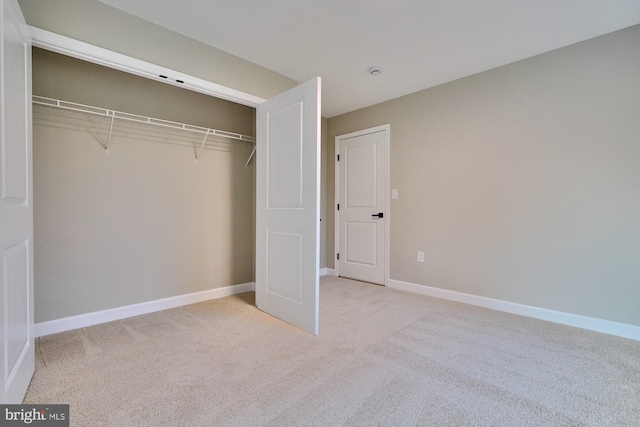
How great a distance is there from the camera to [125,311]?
255cm

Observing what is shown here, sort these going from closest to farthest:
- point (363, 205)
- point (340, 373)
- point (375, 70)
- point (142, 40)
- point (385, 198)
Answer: point (340, 373)
point (142, 40)
point (375, 70)
point (385, 198)
point (363, 205)

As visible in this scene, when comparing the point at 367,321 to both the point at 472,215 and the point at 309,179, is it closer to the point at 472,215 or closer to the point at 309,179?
the point at 309,179

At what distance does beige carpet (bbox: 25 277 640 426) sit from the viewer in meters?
1.36

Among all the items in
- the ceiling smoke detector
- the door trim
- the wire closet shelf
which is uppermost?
the ceiling smoke detector

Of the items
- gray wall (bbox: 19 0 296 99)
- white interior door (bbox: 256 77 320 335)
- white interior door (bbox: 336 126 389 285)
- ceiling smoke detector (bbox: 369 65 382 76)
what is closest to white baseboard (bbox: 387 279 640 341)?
white interior door (bbox: 336 126 389 285)

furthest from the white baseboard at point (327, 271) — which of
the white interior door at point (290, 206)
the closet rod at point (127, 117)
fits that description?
the closet rod at point (127, 117)

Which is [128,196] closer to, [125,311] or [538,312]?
[125,311]

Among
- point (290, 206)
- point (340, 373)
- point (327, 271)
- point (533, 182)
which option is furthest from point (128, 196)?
point (533, 182)

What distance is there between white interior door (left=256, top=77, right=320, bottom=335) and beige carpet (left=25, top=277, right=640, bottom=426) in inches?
9.0

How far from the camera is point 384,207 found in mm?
3797

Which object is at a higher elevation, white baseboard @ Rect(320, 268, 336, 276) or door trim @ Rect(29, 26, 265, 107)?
door trim @ Rect(29, 26, 265, 107)

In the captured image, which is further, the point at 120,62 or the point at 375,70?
the point at 375,70

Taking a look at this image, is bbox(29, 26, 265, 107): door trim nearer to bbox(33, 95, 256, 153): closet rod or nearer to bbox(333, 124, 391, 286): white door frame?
bbox(33, 95, 256, 153): closet rod

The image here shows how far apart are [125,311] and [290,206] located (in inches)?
69.1
